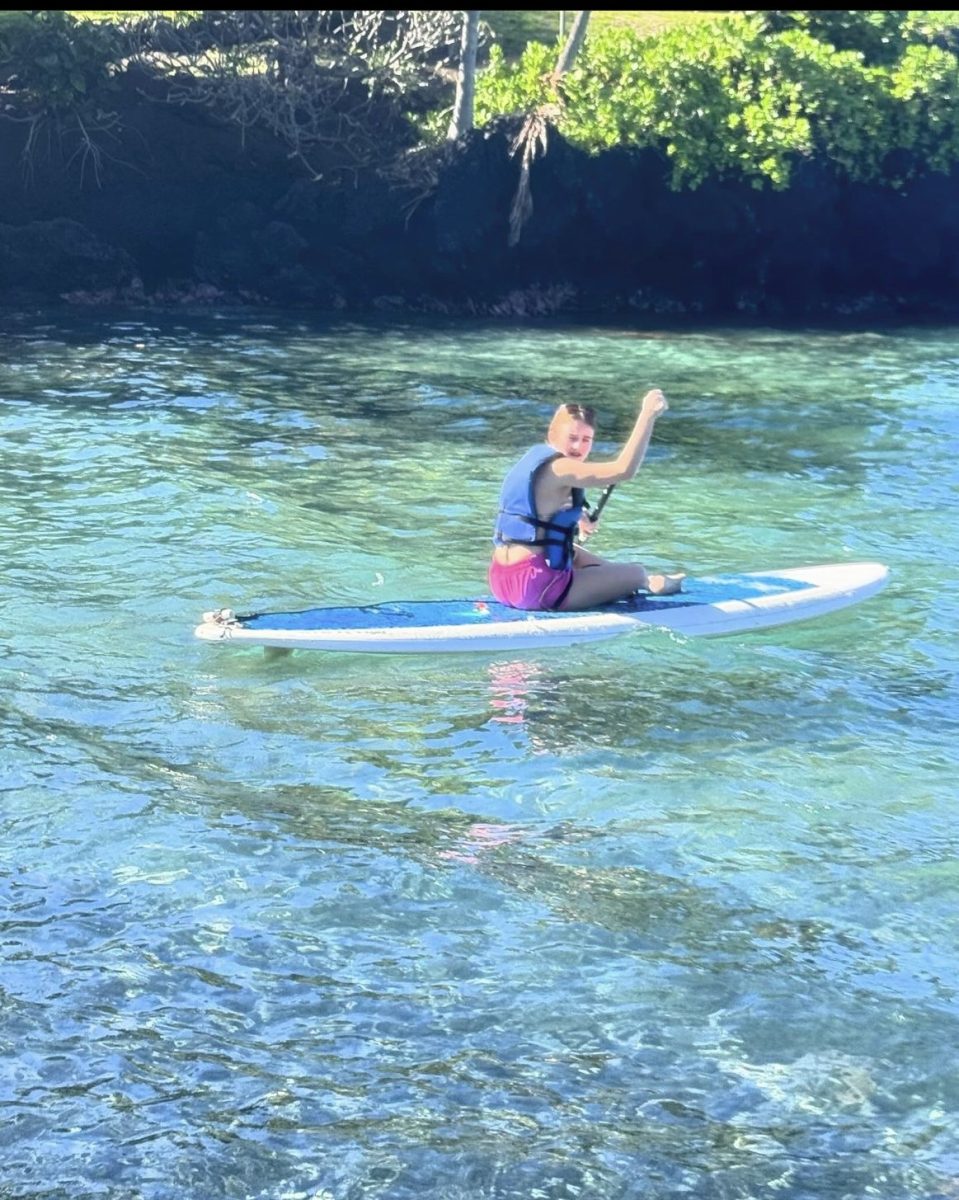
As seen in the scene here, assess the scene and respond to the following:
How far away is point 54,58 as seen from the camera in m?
23.2

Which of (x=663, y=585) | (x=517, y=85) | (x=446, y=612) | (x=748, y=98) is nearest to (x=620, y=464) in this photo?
(x=663, y=585)

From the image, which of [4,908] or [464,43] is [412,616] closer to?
[4,908]

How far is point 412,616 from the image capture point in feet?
29.9

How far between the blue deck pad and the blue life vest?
41 cm

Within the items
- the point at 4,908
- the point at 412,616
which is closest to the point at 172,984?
the point at 4,908

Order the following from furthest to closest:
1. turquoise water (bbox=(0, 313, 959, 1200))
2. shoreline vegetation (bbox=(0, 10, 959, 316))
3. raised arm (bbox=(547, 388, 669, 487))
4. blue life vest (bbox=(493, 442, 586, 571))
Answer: shoreline vegetation (bbox=(0, 10, 959, 316))
blue life vest (bbox=(493, 442, 586, 571))
raised arm (bbox=(547, 388, 669, 487))
turquoise water (bbox=(0, 313, 959, 1200))

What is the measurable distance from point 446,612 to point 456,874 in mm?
3229

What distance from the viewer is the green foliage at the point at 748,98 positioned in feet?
76.6

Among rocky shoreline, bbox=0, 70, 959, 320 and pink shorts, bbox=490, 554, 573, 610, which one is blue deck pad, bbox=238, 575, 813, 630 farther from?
rocky shoreline, bbox=0, 70, 959, 320

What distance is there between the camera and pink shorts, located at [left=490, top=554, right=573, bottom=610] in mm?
9234

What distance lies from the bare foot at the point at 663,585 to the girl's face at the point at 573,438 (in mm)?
A: 1011

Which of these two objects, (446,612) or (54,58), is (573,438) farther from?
(54,58)

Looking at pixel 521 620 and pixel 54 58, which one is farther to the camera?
pixel 54 58

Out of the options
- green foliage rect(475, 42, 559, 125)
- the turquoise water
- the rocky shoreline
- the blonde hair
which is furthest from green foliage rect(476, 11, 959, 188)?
the blonde hair
